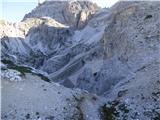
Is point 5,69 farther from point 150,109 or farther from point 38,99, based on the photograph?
point 150,109

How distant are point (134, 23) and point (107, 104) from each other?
2260cm

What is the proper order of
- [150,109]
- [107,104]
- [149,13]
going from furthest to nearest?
1. [149,13]
2. [107,104]
3. [150,109]

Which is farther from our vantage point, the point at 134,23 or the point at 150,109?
the point at 134,23

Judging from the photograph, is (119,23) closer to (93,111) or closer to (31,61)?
(93,111)

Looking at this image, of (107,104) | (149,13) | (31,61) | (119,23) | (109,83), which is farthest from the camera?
(31,61)

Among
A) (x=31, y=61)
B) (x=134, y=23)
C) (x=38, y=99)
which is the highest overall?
(x=134, y=23)

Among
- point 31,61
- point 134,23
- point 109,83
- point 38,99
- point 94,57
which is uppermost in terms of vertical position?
point 134,23

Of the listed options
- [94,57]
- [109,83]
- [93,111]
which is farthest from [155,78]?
[94,57]

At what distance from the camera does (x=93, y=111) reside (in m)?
39.2

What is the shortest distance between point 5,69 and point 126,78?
1692 centimetres

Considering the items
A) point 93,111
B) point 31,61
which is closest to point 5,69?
point 93,111

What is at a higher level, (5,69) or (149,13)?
(149,13)

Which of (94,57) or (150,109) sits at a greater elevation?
(150,109)

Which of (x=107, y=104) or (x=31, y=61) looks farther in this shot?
(x=31, y=61)
